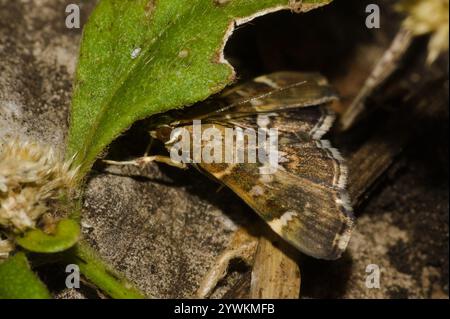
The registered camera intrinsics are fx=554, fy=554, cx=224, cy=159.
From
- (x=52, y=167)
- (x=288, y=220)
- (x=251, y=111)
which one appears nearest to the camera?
(x=52, y=167)

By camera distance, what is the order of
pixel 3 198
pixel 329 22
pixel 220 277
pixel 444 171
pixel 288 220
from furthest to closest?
1. pixel 329 22
2. pixel 444 171
3. pixel 220 277
4. pixel 288 220
5. pixel 3 198

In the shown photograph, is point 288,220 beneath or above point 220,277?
above

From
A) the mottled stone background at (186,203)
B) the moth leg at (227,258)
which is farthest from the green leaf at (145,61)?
the moth leg at (227,258)

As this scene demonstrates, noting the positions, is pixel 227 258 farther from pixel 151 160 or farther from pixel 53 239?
pixel 53 239

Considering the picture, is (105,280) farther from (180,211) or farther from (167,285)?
(180,211)

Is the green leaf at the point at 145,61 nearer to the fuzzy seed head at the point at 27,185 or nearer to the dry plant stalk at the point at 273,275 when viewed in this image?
the fuzzy seed head at the point at 27,185
